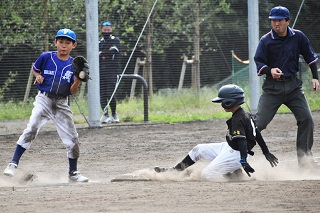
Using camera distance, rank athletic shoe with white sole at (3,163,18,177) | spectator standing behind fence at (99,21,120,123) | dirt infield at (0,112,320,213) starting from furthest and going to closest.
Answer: spectator standing behind fence at (99,21,120,123), athletic shoe with white sole at (3,163,18,177), dirt infield at (0,112,320,213)

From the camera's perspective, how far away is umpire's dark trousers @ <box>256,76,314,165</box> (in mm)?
9438

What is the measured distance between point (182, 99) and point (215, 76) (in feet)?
3.47

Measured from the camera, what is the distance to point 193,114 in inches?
725

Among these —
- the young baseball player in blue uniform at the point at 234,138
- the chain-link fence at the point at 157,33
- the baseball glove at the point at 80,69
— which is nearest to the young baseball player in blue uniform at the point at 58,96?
the baseball glove at the point at 80,69

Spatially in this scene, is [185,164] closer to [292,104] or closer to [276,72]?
[276,72]

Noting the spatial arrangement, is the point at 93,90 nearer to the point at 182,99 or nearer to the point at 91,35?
the point at 91,35

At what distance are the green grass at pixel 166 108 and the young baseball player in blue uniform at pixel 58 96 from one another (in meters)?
7.93

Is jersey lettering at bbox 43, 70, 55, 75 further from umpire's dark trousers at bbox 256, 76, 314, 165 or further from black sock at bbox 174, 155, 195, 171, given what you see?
umpire's dark trousers at bbox 256, 76, 314, 165

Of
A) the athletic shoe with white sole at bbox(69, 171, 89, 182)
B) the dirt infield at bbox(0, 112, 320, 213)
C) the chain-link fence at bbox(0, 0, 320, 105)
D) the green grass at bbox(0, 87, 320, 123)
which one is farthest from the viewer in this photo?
the green grass at bbox(0, 87, 320, 123)

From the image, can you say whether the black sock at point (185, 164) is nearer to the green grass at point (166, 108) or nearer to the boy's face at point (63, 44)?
the boy's face at point (63, 44)

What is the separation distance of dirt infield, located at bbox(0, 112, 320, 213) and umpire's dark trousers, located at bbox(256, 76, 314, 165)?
34cm

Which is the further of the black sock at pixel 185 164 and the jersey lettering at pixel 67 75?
the jersey lettering at pixel 67 75

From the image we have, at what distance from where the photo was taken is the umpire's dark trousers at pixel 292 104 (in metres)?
9.44

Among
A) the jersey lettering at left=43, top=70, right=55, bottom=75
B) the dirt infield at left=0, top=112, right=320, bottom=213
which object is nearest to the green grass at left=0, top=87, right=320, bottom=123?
the dirt infield at left=0, top=112, right=320, bottom=213
